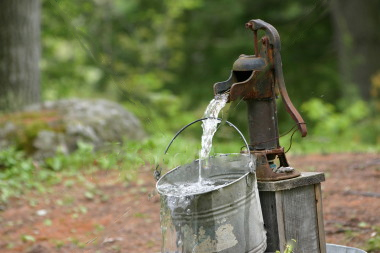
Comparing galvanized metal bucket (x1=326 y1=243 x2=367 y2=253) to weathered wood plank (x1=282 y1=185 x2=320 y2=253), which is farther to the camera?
galvanized metal bucket (x1=326 y1=243 x2=367 y2=253)

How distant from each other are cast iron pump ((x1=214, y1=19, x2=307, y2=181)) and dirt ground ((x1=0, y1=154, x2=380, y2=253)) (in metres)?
0.87

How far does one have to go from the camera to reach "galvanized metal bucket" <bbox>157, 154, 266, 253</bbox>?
2400 mm

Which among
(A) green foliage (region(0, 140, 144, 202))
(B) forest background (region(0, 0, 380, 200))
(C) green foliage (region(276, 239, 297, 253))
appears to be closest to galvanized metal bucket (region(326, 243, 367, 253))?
(C) green foliage (region(276, 239, 297, 253))

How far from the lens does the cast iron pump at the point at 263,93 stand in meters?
2.72

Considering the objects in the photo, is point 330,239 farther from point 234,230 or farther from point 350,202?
point 234,230

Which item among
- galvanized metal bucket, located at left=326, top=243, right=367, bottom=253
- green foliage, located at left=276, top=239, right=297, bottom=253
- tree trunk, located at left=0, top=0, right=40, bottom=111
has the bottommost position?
galvanized metal bucket, located at left=326, top=243, right=367, bottom=253

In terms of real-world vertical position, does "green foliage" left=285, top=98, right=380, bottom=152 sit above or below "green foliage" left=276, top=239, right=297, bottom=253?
above

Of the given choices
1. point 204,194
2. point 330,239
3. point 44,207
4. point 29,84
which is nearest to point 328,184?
point 330,239

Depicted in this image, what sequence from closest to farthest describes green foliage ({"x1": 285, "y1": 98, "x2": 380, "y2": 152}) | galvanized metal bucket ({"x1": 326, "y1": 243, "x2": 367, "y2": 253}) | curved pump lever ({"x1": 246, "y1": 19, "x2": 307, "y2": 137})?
curved pump lever ({"x1": 246, "y1": 19, "x2": 307, "y2": 137}) → galvanized metal bucket ({"x1": 326, "y1": 243, "x2": 367, "y2": 253}) → green foliage ({"x1": 285, "y1": 98, "x2": 380, "y2": 152})

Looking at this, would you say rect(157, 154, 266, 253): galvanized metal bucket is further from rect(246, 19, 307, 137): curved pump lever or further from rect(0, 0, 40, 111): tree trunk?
rect(0, 0, 40, 111): tree trunk

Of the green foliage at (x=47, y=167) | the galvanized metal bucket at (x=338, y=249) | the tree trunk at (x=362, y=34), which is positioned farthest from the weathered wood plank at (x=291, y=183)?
the tree trunk at (x=362, y=34)

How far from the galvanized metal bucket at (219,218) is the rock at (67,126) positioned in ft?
12.0

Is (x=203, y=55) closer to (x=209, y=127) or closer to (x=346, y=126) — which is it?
(x=346, y=126)

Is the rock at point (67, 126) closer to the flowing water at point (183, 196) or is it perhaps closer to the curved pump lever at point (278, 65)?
the flowing water at point (183, 196)
